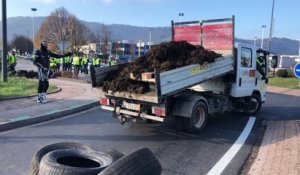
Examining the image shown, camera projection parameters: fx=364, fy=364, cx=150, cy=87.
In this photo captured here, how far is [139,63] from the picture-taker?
8.77 meters

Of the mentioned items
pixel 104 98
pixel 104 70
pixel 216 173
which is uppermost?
pixel 104 70

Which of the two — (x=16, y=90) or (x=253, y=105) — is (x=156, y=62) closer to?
(x=253, y=105)

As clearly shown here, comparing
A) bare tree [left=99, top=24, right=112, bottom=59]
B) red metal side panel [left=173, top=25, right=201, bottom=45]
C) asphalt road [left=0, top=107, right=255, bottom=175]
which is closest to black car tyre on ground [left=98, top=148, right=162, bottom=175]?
asphalt road [left=0, top=107, right=255, bottom=175]

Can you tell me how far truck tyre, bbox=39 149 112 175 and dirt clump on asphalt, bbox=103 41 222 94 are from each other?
3037mm

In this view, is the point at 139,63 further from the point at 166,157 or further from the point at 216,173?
the point at 216,173

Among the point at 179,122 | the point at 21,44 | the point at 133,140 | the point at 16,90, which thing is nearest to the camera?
the point at 133,140

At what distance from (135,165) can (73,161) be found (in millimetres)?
1187

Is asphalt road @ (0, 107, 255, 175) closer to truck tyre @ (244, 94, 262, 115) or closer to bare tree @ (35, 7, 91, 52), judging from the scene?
A: truck tyre @ (244, 94, 262, 115)

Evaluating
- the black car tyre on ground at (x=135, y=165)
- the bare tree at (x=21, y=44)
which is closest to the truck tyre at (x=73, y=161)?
the black car tyre on ground at (x=135, y=165)

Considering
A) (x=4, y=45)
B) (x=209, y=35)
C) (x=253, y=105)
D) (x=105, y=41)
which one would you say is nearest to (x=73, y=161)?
(x=209, y=35)

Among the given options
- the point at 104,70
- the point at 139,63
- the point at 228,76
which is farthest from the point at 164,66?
the point at 228,76

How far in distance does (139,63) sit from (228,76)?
319cm

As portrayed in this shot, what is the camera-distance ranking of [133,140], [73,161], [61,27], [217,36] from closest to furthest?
[73,161], [133,140], [217,36], [61,27]

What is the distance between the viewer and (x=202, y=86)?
36.0 feet
